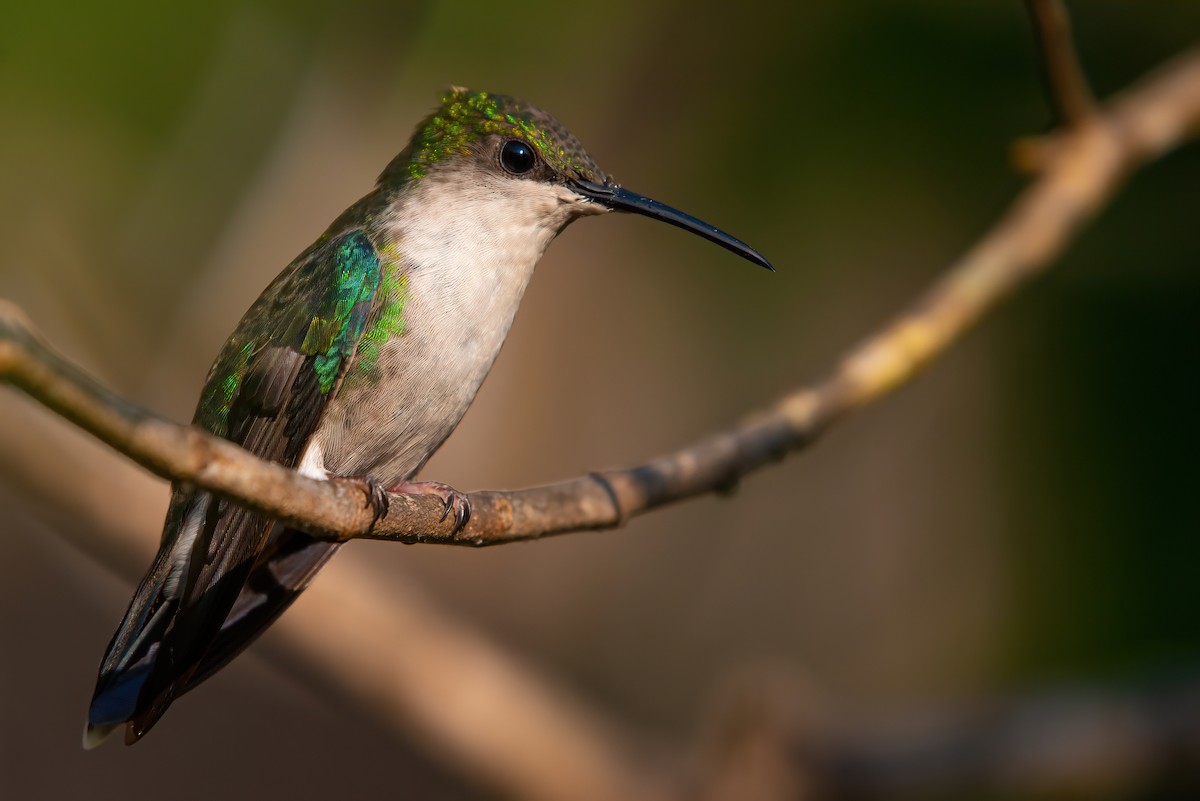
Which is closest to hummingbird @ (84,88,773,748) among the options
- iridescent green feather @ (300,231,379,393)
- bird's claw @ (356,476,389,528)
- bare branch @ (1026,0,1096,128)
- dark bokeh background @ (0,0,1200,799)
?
iridescent green feather @ (300,231,379,393)

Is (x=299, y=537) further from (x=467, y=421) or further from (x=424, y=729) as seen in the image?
(x=467, y=421)

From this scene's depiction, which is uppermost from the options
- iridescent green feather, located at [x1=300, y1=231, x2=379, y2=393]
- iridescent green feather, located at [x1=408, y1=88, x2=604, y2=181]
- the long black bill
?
iridescent green feather, located at [x1=408, y1=88, x2=604, y2=181]

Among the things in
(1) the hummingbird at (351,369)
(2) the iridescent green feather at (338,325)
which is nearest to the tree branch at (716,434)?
(1) the hummingbird at (351,369)

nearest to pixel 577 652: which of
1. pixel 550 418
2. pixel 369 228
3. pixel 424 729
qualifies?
pixel 550 418

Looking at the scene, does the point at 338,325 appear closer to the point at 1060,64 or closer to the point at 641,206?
the point at 641,206

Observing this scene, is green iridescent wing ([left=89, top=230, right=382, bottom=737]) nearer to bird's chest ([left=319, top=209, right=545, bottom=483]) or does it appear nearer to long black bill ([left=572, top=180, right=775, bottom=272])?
bird's chest ([left=319, top=209, right=545, bottom=483])
